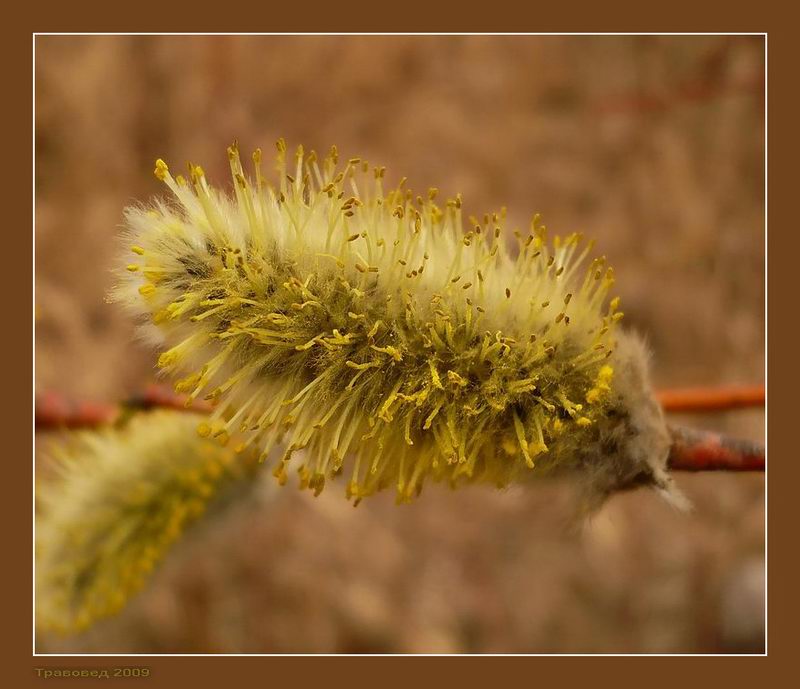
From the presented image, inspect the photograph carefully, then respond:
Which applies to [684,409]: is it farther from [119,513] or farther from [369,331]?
[119,513]

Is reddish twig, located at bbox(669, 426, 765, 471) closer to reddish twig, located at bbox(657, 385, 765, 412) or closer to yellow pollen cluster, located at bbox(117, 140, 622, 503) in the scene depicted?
yellow pollen cluster, located at bbox(117, 140, 622, 503)

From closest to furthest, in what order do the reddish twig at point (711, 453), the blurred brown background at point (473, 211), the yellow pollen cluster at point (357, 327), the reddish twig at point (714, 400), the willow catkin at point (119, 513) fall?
1. the yellow pollen cluster at point (357, 327)
2. the reddish twig at point (711, 453)
3. the reddish twig at point (714, 400)
4. the willow catkin at point (119, 513)
5. the blurred brown background at point (473, 211)

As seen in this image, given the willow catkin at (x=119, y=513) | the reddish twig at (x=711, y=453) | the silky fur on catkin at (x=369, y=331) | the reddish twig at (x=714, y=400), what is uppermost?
the silky fur on catkin at (x=369, y=331)

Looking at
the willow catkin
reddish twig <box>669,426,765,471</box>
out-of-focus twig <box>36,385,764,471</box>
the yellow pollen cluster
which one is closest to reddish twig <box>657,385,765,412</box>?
Answer: out-of-focus twig <box>36,385,764,471</box>

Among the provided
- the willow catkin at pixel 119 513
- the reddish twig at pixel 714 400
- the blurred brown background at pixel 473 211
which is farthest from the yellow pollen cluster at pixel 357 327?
the blurred brown background at pixel 473 211

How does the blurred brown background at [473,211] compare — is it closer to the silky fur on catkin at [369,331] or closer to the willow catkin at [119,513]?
the willow catkin at [119,513]

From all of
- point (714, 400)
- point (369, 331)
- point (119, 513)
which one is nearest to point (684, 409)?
point (714, 400)
